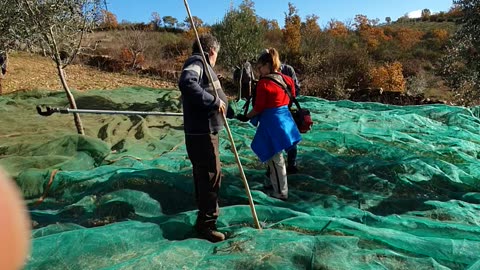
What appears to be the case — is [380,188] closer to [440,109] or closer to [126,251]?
[126,251]

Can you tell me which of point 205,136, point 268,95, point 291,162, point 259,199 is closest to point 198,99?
point 205,136

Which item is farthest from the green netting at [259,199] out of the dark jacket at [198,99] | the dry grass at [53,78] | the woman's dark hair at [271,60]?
the dry grass at [53,78]

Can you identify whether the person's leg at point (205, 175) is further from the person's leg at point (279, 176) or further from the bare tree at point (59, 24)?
the bare tree at point (59, 24)

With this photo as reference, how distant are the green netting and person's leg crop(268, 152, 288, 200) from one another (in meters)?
0.14

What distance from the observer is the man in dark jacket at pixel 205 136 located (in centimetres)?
330

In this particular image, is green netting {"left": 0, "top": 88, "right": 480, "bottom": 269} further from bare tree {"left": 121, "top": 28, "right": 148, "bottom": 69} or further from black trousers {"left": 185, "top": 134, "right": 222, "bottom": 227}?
bare tree {"left": 121, "top": 28, "right": 148, "bottom": 69}

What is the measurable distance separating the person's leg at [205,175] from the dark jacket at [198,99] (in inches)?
3.5

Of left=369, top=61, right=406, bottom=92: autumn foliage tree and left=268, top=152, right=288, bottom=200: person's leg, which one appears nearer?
left=268, top=152, right=288, bottom=200: person's leg

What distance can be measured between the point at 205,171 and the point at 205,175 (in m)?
0.03

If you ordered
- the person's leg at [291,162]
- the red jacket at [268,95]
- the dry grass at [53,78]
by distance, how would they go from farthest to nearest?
1. the dry grass at [53,78]
2. the person's leg at [291,162]
3. the red jacket at [268,95]

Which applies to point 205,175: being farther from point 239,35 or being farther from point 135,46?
point 135,46

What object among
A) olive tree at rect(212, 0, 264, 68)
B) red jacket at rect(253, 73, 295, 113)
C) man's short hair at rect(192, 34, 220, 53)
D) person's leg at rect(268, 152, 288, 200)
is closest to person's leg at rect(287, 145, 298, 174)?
person's leg at rect(268, 152, 288, 200)

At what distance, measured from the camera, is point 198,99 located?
10.4ft

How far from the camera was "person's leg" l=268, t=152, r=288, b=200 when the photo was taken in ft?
14.1
